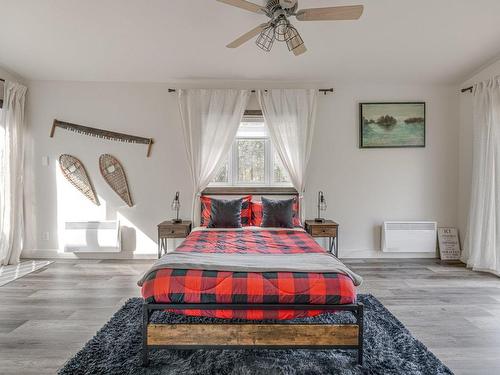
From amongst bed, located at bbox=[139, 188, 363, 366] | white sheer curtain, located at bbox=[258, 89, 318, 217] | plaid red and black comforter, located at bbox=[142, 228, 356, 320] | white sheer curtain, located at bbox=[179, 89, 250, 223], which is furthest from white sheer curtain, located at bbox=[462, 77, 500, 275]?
white sheer curtain, located at bbox=[179, 89, 250, 223]

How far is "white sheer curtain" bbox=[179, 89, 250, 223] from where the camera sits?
4.57 meters

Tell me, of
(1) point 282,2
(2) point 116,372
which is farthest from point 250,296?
(1) point 282,2

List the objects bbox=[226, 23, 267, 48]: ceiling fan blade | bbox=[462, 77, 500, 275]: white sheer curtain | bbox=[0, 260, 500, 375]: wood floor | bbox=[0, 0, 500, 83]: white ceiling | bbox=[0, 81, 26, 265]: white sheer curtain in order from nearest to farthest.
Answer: bbox=[0, 260, 500, 375]: wood floor < bbox=[226, 23, 267, 48]: ceiling fan blade < bbox=[0, 0, 500, 83]: white ceiling < bbox=[462, 77, 500, 275]: white sheer curtain < bbox=[0, 81, 26, 265]: white sheer curtain

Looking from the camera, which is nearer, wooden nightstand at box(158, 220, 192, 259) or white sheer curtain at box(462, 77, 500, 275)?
white sheer curtain at box(462, 77, 500, 275)

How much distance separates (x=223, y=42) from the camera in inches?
145

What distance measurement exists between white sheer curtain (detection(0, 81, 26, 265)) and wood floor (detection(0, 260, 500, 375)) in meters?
0.67

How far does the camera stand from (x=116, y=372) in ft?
6.47

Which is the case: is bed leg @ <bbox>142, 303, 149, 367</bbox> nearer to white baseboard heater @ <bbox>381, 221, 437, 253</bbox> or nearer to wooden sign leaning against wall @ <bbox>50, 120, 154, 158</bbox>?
wooden sign leaning against wall @ <bbox>50, 120, 154, 158</bbox>

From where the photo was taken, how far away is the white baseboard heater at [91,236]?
456 centimetres

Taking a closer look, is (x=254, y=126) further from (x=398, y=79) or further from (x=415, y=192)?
(x=415, y=192)

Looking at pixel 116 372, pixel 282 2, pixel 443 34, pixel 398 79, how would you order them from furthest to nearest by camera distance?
pixel 398 79 < pixel 443 34 < pixel 282 2 < pixel 116 372

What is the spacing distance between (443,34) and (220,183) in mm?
3411

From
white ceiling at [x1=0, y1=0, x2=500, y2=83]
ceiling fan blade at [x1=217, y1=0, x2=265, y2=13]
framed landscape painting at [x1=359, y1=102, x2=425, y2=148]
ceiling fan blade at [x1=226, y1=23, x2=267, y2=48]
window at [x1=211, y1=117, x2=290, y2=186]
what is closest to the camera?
ceiling fan blade at [x1=217, y1=0, x2=265, y2=13]

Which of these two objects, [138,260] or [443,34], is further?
[138,260]
